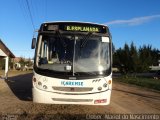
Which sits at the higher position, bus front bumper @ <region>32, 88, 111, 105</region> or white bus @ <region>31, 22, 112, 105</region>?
white bus @ <region>31, 22, 112, 105</region>

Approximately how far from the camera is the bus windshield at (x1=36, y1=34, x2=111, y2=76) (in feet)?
39.4

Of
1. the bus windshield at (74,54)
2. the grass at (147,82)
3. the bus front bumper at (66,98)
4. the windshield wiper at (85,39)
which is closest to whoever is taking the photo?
the bus front bumper at (66,98)

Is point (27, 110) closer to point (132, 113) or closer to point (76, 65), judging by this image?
point (76, 65)

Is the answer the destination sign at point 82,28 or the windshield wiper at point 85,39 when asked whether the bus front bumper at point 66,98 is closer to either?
the windshield wiper at point 85,39

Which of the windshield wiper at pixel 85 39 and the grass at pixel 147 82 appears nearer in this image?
the windshield wiper at pixel 85 39

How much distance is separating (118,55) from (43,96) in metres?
41.7

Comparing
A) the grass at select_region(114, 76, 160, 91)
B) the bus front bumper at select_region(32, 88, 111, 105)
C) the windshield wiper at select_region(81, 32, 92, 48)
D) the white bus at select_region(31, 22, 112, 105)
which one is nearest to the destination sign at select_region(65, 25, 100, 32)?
the white bus at select_region(31, 22, 112, 105)

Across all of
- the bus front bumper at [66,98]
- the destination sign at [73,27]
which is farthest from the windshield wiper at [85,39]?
the bus front bumper at [66,98]

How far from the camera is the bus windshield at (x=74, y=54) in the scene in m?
12.0

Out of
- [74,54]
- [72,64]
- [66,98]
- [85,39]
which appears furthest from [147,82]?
[66,98]

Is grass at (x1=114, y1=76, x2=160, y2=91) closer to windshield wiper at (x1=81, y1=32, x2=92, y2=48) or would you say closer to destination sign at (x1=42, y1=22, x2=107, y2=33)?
destination sign at (x1=42, y1=22, x2=107, y2=33)

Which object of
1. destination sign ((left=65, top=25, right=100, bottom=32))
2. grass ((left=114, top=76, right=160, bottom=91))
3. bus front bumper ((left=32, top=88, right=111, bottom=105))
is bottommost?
grass ((left=114, top=76, right=160, bottom=91))

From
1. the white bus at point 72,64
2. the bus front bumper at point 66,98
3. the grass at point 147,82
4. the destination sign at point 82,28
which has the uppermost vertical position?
the destination sign at point 82,28

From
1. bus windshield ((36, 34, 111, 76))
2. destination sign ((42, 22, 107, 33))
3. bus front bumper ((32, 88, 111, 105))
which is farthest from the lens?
destination sign ((42, 22, 107, 33))
